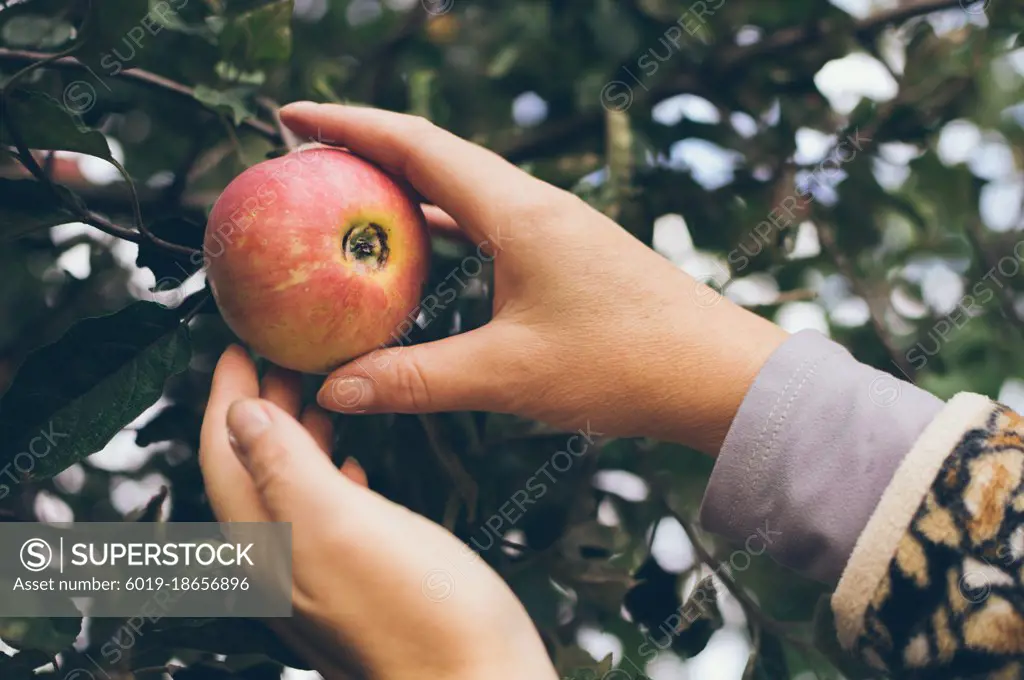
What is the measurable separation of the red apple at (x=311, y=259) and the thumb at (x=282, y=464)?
0.11 m

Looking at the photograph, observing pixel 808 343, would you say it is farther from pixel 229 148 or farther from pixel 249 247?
pixel 229 148

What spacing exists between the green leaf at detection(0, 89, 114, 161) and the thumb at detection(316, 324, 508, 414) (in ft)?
1.27

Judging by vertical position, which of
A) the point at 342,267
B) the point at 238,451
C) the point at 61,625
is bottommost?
the point at 61,625

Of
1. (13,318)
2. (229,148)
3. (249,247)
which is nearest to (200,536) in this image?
(249,247)

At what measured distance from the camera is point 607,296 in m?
1.13

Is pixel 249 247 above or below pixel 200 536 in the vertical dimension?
above

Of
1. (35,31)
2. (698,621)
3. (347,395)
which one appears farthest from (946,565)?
(35,31)

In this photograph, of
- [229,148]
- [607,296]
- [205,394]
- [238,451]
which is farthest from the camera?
[229,148]

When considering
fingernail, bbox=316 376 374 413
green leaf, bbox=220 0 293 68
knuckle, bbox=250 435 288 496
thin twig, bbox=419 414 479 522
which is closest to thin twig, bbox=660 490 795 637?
thin twig, bbox=419 414 479 522

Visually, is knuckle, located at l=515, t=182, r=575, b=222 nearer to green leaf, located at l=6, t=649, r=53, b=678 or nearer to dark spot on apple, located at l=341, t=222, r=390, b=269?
dark spot on apple, located at l=341, t=222, r=390, b=269

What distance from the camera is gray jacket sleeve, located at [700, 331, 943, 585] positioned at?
1082 millimetres

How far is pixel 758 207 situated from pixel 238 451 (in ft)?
3.28

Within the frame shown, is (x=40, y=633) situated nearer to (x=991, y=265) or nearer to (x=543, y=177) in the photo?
(x=543, y=177)

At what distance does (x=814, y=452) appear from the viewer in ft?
3.60
